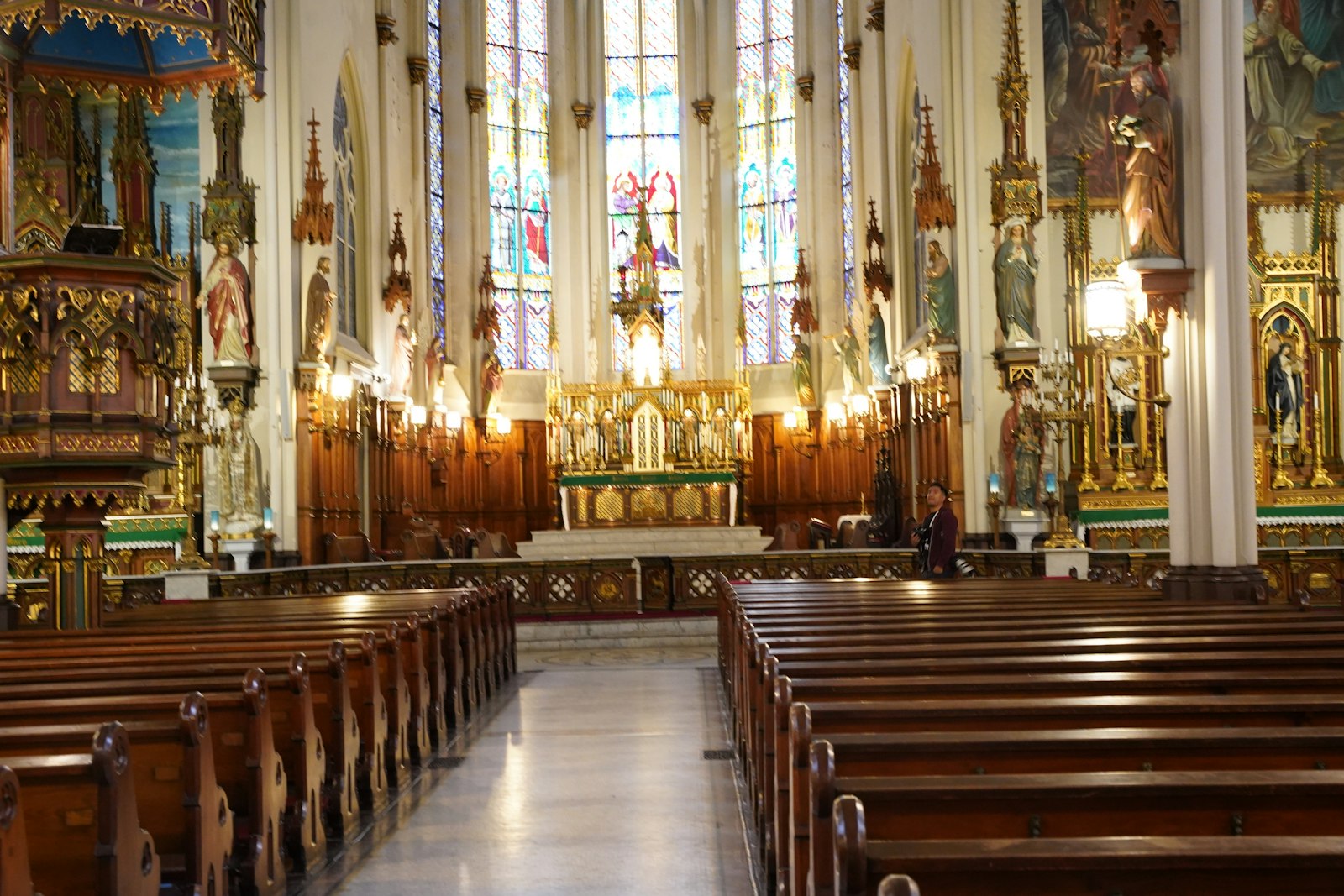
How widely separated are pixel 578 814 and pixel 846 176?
24712 mm

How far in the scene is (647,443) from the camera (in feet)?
87.8

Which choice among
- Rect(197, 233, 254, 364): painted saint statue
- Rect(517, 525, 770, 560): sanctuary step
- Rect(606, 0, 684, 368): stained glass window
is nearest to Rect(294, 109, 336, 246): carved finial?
Rect(197, 233, 254, 364): painted saint statue

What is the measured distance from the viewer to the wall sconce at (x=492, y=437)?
3038 centimetres

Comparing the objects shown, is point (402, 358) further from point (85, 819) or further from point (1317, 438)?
point (85, 819)

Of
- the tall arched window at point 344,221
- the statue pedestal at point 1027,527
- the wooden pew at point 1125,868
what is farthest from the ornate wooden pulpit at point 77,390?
the tall arched window at point 344,221

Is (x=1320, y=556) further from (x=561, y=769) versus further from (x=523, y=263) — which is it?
(x=523, y=263)

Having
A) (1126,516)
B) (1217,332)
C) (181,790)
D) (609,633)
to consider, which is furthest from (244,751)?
(1126,516)

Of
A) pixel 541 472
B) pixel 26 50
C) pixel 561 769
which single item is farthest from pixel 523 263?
pixel 561 769

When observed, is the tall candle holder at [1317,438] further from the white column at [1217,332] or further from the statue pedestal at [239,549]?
the statue pedestal at [239,549]

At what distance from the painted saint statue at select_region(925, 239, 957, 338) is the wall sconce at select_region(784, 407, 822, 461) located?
32.3 ft

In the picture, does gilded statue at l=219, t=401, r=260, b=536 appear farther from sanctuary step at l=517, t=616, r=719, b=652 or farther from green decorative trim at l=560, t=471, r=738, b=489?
green decorative trim at l=560, t=471, r=738, b=489

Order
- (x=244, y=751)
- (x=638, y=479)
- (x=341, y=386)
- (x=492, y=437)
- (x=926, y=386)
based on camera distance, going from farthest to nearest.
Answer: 1. (x=492, y=437)
2. (x=638, y=479)
3. (x=341, y=386)
4. (x=926, y=386)
5. (x=244, y=751)

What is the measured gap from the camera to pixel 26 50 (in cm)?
1223

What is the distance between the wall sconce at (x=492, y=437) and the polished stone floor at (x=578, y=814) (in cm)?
1875
